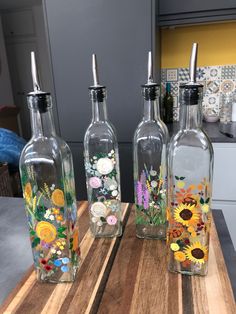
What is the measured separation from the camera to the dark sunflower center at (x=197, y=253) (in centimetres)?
52

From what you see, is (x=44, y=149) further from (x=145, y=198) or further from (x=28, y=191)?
(x=145, y=198)

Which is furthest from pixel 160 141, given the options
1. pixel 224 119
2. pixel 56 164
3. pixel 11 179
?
pixel 11 179

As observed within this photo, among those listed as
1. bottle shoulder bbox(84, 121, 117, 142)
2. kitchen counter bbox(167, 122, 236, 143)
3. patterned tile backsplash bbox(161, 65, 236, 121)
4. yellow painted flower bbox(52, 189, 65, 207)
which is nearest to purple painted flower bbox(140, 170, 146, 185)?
bottle shoulder bbox(84, 121, 117, 142)

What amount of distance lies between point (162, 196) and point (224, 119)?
1.51 metres

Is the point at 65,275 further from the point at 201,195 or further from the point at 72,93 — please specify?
the point at 72,93

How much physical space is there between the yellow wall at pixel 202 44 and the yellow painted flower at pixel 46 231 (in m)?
1.81

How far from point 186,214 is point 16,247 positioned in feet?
1.39

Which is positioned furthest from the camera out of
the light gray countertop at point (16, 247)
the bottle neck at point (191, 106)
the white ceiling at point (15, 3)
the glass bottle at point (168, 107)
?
the white ceiling at point (15, 3)

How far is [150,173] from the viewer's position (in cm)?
65

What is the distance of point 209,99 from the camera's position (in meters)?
2.06

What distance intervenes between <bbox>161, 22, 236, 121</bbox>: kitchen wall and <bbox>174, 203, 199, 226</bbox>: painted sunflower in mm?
1548

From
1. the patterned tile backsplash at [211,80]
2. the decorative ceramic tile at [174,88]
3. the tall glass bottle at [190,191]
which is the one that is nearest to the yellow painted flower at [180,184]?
the tall glass bottle at [190,191]

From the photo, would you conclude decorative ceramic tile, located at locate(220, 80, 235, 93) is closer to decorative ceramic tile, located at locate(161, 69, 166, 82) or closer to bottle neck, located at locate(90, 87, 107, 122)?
decorative ceramic tile, located at locate(161, 69, 166, 82)

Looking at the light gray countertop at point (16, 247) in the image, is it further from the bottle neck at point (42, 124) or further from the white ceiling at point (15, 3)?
the white ceiling at point (15, 3)
